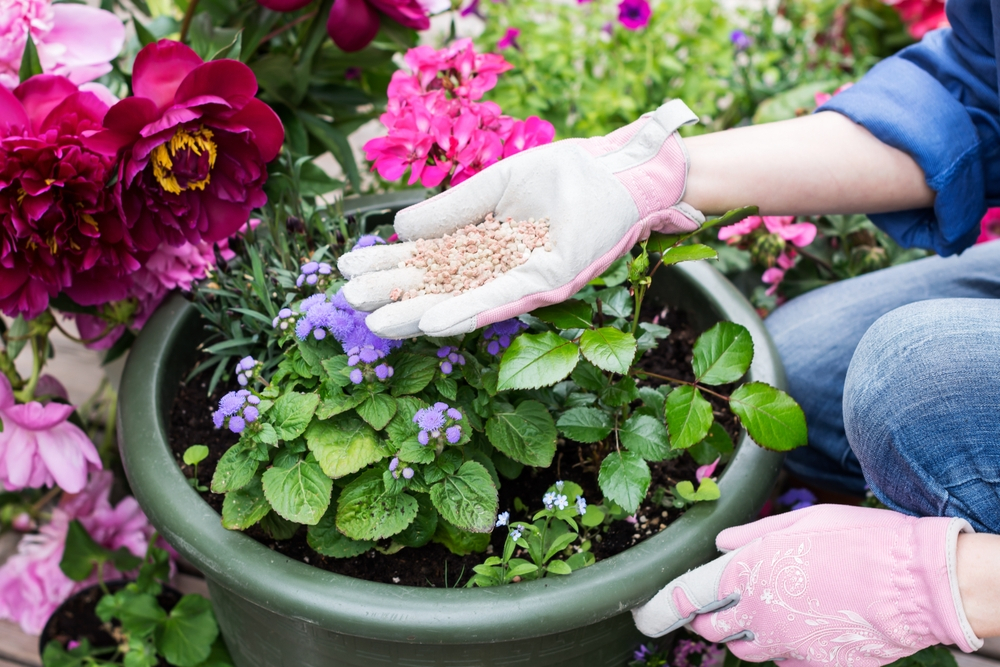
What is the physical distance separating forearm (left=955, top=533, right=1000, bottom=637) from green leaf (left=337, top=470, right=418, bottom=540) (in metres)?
0.56

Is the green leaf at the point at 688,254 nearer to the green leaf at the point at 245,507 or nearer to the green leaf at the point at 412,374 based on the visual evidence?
the green leaf at the point at 412,374

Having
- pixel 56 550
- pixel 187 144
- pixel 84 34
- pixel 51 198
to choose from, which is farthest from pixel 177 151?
pixel 56 550

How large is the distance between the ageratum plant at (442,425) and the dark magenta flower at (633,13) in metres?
0.93

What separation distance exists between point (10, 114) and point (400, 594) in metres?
0.69

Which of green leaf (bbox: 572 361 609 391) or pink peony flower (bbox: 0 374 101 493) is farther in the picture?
pink peony flower (bbox: 0 374 101 493)

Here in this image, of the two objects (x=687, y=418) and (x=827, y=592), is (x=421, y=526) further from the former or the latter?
(x=827, y=592)

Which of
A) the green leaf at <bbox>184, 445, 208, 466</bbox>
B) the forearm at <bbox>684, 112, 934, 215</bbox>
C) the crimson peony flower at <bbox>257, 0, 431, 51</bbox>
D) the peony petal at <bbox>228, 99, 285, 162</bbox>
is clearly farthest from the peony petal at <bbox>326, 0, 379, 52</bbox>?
the green leaf at <bbox>184, 445, 208, 466</bbox>

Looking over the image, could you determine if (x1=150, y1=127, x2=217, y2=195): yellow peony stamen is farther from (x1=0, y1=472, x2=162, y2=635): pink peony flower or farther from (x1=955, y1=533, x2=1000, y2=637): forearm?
(x1=955, y1=533, x2=1000, y2=637): forearm

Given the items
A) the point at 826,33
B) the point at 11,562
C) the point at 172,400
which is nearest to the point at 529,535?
the point at 172,400

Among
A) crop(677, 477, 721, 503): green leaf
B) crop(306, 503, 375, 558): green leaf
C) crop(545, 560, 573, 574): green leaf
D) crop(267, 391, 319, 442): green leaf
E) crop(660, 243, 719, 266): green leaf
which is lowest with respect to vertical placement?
crop(306, 503, 375, 558): green leaf

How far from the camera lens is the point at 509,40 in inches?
67.9

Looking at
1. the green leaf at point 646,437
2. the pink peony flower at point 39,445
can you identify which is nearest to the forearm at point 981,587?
the green leaf at point 646,437

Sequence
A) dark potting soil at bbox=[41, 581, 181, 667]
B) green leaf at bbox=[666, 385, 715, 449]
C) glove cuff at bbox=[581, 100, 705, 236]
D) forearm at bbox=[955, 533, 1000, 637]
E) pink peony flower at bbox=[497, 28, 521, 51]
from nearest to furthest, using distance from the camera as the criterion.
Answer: forearm at bbox=[955, 533, 1000, 637] → green leaf at bbox=[666, 385, 715, 449] → glove cuff at bbox=[581, 100, 705, 236] → dark potting soil at bbox=[41, 581, 181, 667] → pink peony flower at bbox=[497, 28, 521, 51]

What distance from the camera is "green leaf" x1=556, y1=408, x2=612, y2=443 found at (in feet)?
3.11
